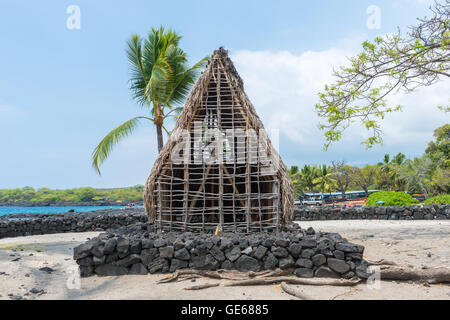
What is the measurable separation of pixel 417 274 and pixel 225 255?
3.78 m

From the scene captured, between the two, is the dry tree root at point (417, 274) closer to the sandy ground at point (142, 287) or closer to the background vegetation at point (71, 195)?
the sandy ground at point (142, 287)

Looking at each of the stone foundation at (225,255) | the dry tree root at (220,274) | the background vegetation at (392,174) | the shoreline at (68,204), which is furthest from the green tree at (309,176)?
the dry tree root at (220,274)

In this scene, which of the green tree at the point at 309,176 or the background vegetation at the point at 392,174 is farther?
the green tree at the point at 309,176

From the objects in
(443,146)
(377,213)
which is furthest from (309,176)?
(377,213)

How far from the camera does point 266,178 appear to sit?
9.28 m

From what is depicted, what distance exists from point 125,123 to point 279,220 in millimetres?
9320

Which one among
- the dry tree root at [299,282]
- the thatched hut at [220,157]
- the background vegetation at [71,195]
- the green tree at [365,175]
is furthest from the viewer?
the background vegetation at [71,195]

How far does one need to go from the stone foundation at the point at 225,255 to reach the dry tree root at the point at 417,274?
465mm

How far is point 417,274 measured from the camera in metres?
6.24

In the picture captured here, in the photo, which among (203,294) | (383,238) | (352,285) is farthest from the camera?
(383,238)

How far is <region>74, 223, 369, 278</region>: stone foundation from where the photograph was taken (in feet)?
21.1

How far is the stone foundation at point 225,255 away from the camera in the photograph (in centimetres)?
643
